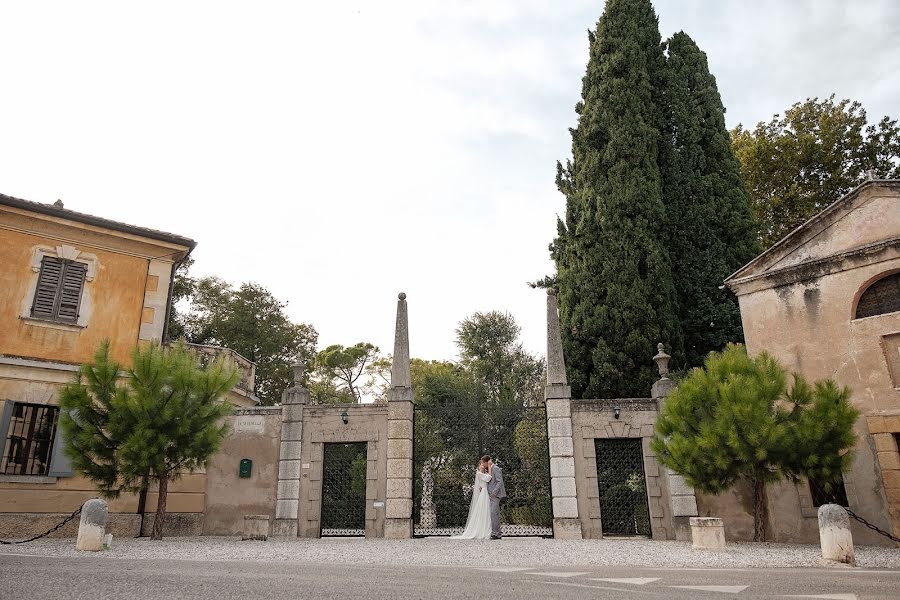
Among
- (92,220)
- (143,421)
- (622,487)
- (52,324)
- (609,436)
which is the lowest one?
(622,487)

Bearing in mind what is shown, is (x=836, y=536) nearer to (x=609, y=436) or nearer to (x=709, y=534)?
(x=709, y=534)

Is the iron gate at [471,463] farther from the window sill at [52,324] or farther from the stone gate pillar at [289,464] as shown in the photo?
the window sill at [52,324]

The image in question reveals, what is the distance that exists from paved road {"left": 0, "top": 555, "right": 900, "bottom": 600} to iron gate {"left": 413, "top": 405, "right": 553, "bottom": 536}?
6160 mm

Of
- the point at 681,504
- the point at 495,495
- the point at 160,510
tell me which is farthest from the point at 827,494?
the point at 160,510

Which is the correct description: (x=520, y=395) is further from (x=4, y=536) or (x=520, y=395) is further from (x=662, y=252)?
(x=4, y=536)

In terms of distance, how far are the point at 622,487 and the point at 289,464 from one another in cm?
772

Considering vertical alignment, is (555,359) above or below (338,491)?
above

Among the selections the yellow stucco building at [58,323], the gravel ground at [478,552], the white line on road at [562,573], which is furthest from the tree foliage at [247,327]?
the white line on road at [562,573]

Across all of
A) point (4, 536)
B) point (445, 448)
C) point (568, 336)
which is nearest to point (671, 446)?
point (445, 448)

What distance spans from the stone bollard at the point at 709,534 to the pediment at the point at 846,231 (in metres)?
6.34

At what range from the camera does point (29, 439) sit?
12375 millimetres

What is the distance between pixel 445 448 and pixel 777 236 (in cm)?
1638

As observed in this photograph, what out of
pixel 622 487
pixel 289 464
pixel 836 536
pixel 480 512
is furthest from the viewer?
pixel 622 487

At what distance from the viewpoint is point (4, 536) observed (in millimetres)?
11375
